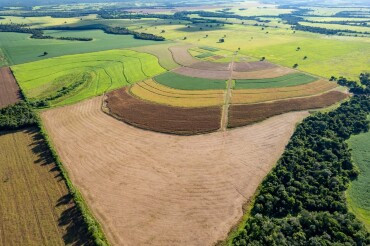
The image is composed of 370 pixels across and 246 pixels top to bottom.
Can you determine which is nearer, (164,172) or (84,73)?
(164,172)

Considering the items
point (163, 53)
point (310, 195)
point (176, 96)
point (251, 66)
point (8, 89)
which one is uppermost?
point (163, 53)

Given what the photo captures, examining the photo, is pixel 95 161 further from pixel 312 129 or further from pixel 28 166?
pixel 312 129

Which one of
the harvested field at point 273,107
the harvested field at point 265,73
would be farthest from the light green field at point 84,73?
the harvested field at point 273,107

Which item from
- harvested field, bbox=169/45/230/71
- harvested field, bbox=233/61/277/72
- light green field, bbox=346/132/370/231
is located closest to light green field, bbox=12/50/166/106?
harvested field, bbox=169/45/230/71

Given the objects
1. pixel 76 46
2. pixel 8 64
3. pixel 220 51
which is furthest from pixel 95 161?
pixel 76 46

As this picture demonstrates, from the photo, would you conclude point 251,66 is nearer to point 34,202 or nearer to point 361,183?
point 361,183

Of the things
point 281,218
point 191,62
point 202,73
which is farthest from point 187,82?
point 281,218

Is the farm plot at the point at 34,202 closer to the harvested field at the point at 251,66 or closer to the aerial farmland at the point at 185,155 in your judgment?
the aerial farmland at the point at 185,155
